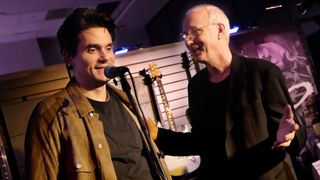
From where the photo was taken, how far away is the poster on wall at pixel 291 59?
187 inches

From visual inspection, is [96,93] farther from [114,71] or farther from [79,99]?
[114,71]

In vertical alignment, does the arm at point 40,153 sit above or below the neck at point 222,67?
below

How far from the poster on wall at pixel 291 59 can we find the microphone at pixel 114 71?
118 inches

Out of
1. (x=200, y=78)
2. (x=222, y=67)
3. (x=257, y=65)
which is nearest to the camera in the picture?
(x=257, y=65)

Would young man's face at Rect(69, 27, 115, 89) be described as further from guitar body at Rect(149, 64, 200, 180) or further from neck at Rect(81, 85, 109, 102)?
guitar body at Rect(149, 64, 200, 180)

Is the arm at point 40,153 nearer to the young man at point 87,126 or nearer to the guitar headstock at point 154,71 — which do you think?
the young man at point 87,126

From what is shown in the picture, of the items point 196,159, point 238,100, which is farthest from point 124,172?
point 196,159

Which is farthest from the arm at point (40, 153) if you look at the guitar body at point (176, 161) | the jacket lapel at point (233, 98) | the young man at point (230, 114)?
the guitar body at point (176, 161)

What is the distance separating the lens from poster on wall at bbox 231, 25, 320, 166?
15.6 feet

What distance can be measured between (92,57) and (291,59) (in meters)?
3.47

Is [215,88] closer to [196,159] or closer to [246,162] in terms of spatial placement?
[246,162]

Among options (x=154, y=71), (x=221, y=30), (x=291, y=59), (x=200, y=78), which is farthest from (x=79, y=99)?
(x=291, y=59)

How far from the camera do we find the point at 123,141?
6.72 ft

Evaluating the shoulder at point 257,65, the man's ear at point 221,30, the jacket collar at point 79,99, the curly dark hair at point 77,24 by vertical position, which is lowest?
the shoulder at point 257,65
